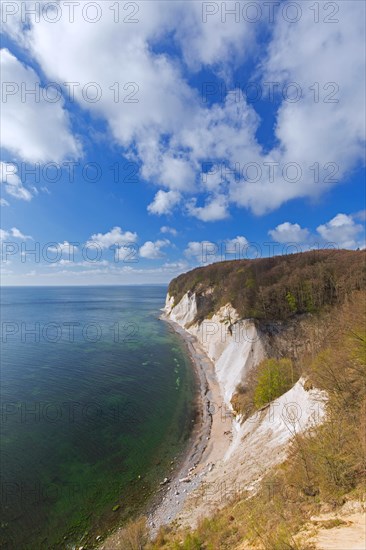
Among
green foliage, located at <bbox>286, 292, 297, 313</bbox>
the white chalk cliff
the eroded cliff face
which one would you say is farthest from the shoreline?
green foliage, located at <bbox>286, 292, 297, 313</bbox>

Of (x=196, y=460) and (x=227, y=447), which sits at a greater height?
(x=227, y=447)

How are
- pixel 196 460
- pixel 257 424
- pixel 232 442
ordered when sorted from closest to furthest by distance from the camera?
pixel 257 424
pixel 196 460
pixel 232 442

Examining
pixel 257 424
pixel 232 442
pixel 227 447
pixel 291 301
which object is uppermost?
pixel 291 301

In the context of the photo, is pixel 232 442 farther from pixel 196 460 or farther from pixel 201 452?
pixel 196 460

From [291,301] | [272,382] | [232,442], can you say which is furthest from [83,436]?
[291,301]

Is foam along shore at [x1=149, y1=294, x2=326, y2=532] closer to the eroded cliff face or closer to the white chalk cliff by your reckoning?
the white chalk cliff

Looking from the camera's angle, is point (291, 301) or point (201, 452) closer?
point (201, 452)

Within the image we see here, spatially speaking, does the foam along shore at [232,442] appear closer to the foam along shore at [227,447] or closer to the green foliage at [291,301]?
the foam along shore at [227,447]

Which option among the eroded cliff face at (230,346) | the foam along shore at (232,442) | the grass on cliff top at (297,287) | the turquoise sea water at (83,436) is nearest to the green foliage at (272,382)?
the foam along shore at (232,442)
